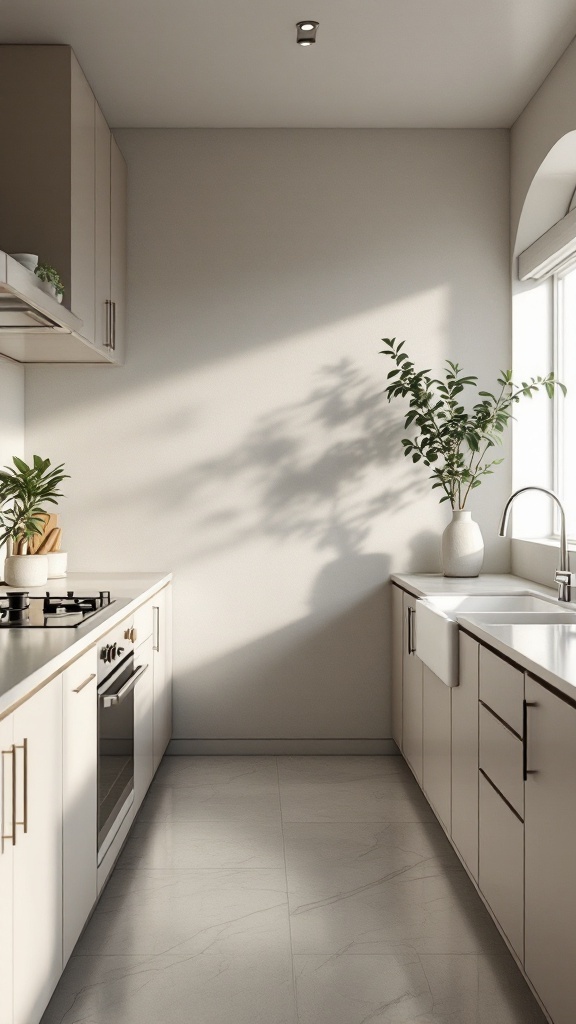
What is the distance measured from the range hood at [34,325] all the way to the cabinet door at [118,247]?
18 centimetres

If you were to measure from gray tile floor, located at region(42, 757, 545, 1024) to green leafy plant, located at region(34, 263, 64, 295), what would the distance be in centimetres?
189

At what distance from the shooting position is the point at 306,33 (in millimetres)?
3232

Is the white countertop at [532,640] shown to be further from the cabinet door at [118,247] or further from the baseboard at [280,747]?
the cabinet door at [118,247]

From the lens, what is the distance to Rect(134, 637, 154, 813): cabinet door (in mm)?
3137

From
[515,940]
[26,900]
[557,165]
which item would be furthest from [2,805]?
[557,165]

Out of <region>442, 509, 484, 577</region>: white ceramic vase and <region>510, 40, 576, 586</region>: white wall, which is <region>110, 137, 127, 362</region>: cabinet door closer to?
<region>442, 509, 484, 577</region>: white ceramic vase

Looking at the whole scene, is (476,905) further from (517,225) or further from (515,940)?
(517,225)

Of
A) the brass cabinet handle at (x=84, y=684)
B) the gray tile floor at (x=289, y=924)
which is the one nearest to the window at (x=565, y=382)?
the gray tile floor at (x=289, y=924)

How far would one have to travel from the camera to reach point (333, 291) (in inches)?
165

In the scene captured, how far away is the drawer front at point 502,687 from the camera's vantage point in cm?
212

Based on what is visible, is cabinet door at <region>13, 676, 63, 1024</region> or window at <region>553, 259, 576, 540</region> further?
window at <region>553, 259, 576, 540</region>

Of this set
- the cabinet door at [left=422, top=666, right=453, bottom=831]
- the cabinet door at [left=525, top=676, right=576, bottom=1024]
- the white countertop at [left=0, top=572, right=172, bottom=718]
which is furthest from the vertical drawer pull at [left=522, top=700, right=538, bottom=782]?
the white countertop at [left=0, top=572, right=172, bottom=718]

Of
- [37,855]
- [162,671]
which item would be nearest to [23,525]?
[162,671]

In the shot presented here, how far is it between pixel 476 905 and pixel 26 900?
58.2 inches
